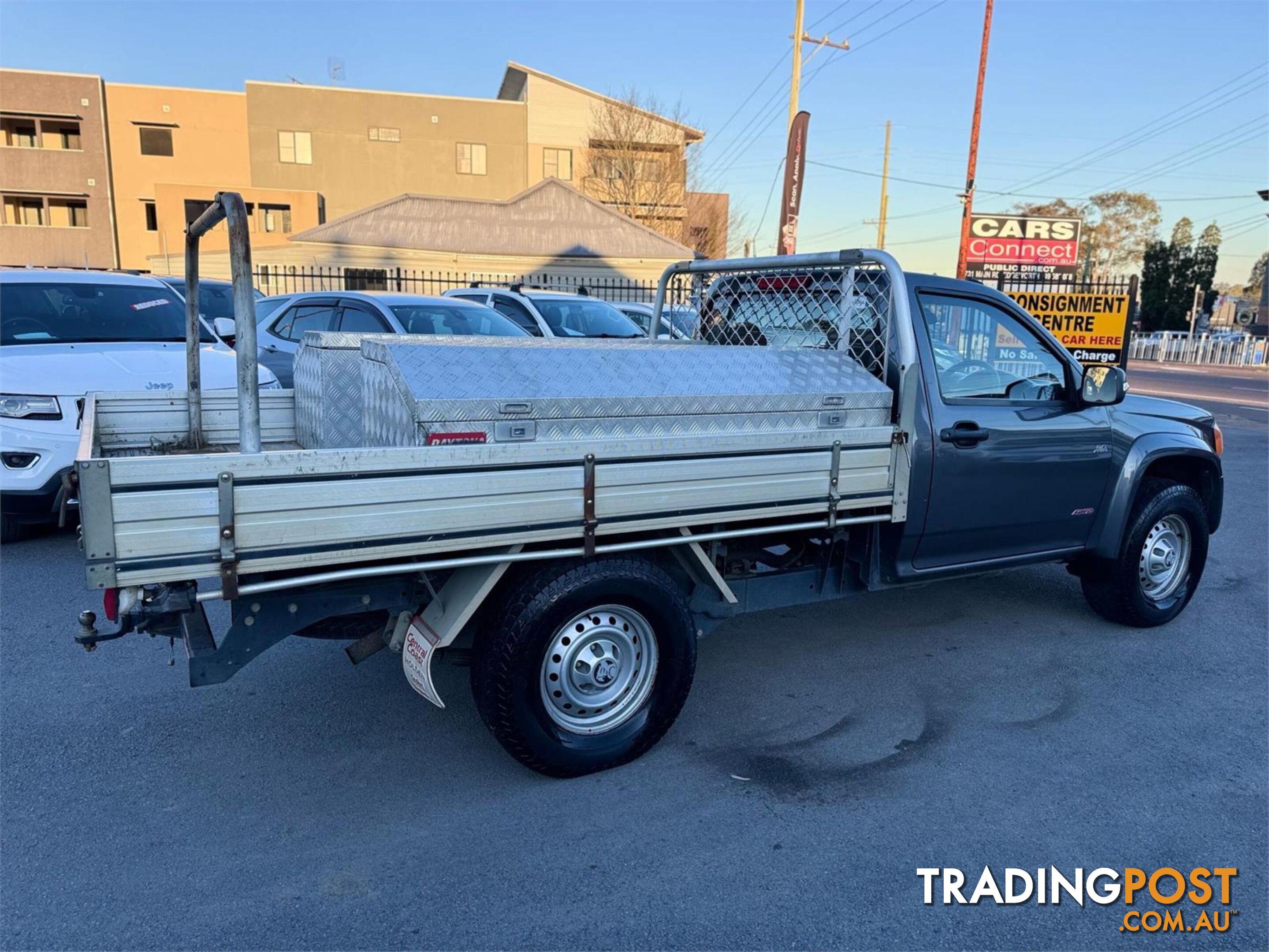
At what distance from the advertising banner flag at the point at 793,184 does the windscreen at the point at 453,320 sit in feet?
36.1

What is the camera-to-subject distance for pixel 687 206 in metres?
38.9

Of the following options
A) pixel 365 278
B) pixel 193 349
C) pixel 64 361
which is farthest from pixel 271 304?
pixel 365 278

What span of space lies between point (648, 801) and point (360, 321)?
725 centimetres

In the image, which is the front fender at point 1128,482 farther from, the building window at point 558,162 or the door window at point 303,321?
the building window at point 558,162

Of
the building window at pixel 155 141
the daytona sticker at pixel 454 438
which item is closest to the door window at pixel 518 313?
the daytona sticker at pixel 454 438

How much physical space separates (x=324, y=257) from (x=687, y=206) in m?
18.0

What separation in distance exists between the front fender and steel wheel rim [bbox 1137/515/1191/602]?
25 centimetres

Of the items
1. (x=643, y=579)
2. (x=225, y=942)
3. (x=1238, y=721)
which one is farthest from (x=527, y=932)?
(x=1238, y=721)

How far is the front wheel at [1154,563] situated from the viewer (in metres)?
5.18

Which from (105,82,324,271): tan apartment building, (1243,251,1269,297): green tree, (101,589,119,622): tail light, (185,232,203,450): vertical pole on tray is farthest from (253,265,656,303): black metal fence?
(1243,251,1269,297): green tree

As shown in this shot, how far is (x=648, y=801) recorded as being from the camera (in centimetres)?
342

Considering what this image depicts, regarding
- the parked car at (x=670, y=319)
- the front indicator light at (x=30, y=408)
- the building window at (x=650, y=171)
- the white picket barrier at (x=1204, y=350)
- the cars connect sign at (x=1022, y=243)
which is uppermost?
the building window at (x=650, y=171)

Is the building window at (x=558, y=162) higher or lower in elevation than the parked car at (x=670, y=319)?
higher

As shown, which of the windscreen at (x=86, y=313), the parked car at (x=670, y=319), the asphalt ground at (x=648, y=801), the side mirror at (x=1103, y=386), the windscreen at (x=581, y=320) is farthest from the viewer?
the windscreen at (x=581, y=320)
